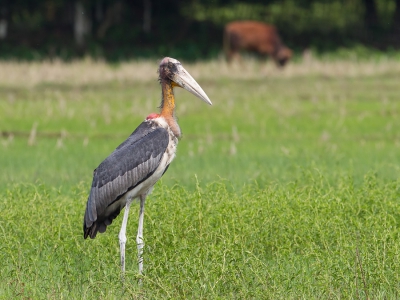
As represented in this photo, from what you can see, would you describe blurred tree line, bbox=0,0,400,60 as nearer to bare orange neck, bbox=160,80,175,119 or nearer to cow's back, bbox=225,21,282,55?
cow's back, bbox=225,21,282,55

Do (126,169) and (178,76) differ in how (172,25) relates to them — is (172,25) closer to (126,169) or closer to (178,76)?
(178,76)

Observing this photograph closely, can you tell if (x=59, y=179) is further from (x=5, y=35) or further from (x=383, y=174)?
(x=5, y=35)

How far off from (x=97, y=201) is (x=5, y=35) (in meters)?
24.9

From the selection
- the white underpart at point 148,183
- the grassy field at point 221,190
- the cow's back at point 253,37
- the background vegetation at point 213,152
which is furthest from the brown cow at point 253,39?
the white underpart at point 148,183

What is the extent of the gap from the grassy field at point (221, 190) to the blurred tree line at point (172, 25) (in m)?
8.00

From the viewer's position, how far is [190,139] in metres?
13.5

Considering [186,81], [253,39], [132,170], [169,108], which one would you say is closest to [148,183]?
[132,170]

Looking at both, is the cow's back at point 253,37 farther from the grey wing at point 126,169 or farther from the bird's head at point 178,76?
the grey wing at point 126,169

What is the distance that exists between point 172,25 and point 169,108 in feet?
82.0

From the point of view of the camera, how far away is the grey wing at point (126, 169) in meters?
6.11

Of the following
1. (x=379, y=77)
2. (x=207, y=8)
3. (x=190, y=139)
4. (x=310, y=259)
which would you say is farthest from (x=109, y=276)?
(x=207, y=8)

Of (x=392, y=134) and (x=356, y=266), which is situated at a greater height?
(x=356, y=266)

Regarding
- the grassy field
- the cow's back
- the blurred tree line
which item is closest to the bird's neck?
the grassy field

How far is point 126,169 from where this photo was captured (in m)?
6.16
